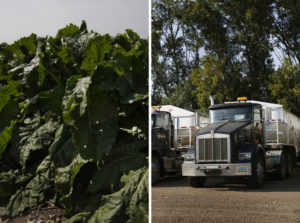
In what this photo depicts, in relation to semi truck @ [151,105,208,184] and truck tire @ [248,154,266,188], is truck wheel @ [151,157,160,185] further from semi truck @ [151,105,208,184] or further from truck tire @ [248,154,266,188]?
truck tire @ [248,154,266,188]

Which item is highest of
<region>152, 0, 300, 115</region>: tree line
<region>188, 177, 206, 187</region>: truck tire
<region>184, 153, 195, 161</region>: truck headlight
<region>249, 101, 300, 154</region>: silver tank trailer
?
<region>152, 0, 300, 115</region>: tree line

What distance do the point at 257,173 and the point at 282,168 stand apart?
0.16 meters

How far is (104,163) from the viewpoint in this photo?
3738mm

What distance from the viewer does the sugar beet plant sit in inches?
137

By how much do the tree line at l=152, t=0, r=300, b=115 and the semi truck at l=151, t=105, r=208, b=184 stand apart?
0.20 feet

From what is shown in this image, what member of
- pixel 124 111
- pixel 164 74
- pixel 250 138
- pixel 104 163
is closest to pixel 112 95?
pixel 124 111

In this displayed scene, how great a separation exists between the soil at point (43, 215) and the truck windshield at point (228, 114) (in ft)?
6.92

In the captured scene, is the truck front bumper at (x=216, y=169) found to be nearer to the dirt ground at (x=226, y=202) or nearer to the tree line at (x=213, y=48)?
the dirt ground at (x=226, y=202)

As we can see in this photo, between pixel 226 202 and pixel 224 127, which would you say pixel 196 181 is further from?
pixel 224 127

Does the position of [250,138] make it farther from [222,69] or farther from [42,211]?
[42,211]

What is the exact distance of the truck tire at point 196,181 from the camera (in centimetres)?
256

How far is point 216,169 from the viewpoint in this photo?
2.62m

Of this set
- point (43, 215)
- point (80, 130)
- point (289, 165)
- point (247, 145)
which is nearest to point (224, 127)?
point (247, 145)

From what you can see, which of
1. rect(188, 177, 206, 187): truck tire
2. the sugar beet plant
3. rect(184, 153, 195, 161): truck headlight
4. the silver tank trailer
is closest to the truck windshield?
the silver tank trailer
